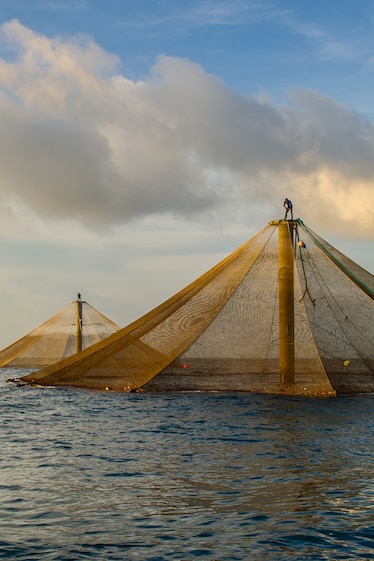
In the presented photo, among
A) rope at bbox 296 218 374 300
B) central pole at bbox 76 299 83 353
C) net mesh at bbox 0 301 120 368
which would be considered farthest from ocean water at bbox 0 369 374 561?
central pole at bbox 76 299 83 353

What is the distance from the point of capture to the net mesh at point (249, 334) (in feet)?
91.8

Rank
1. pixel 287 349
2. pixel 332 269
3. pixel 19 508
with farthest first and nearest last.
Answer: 1. pixel 332 269
2. pixel 287 349
3. pixel 19 508

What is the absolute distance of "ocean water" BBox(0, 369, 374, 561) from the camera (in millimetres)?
10188

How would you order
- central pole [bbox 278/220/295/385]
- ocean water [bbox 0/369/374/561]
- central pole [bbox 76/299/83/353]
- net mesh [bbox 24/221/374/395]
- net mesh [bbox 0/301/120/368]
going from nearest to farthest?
ocean water [bbox 0/369/374/561], central pole [bbox 278/220/295/385], net mesh [bbox 24/221/374/395], net mesh [bbox 0/301/120/368], central pole [bbox 76/299/83/353]

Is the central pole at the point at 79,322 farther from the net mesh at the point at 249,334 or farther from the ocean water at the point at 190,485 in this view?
the ocean water at the point at 190,485

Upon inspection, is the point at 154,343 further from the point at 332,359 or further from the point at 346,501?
the point at 346,501

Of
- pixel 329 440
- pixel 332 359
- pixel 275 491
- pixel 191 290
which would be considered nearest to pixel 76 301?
pixel 191 290

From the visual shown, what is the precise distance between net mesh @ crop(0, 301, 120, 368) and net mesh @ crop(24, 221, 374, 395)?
2970cm

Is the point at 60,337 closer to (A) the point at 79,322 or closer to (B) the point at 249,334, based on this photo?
(A) the point at 79,322

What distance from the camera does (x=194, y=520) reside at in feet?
37.1

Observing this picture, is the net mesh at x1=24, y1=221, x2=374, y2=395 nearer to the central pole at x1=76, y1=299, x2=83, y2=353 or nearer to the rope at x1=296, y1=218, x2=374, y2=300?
the rope at x1=296, y1=218, x2=374, y2=300

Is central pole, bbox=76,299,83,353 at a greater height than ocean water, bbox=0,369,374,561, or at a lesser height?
greater

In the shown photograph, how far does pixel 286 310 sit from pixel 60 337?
3715 centimetres

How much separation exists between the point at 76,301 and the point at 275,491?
2003 inches
